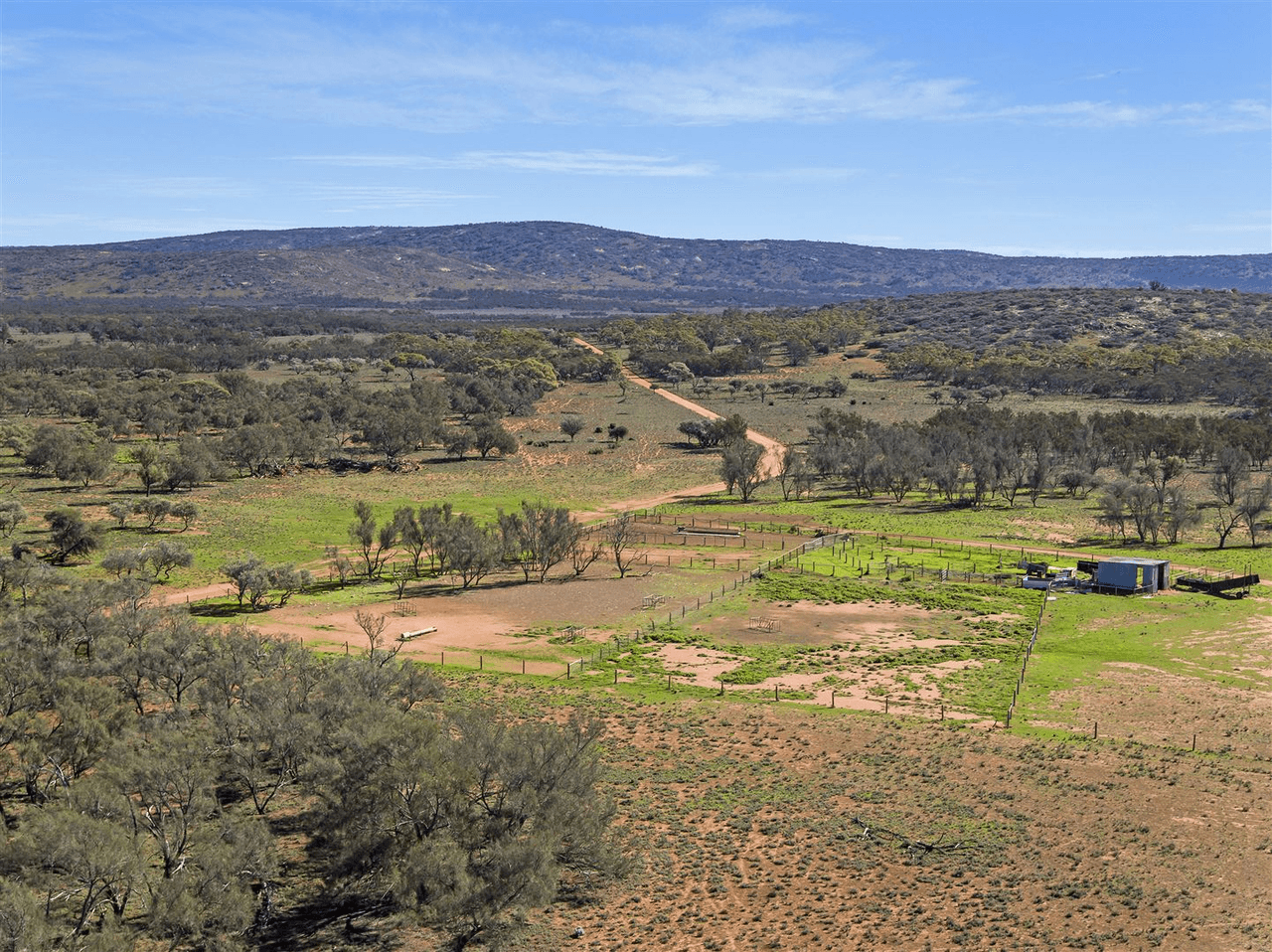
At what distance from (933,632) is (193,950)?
1406 inches

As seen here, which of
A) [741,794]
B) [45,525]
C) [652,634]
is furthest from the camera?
[45,525]

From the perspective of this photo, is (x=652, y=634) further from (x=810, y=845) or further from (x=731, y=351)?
(x=731, y=351)

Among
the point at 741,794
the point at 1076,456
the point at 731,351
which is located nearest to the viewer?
the point at 741,794

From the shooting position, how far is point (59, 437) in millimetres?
85312

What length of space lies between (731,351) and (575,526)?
122989 millimetres

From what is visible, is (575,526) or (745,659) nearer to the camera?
(745,659)

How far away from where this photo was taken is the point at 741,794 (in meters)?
33.5

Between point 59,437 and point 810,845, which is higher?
point 59,437

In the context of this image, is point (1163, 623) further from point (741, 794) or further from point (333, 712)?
point (333, 712)

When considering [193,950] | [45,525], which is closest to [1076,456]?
[45,525]

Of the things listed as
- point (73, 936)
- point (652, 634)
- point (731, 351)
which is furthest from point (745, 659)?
point (731, 351)

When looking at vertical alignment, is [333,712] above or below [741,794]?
above

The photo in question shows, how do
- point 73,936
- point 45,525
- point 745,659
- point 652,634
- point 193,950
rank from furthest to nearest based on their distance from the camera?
point 45,525, point 652,634, point 745,659, point 193,950, point 73,936

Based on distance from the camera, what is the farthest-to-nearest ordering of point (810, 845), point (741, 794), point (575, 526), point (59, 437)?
point (59, 437) → point (575, 526) → point (741, 794) → point (810, 845)
